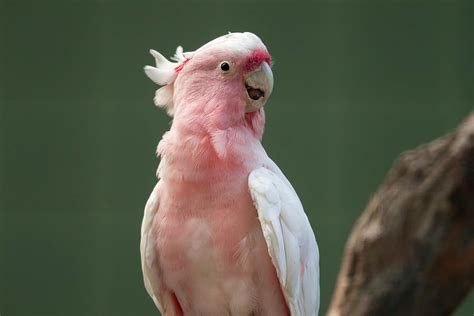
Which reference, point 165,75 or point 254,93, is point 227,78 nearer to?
point 254,93

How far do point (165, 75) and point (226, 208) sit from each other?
51cm

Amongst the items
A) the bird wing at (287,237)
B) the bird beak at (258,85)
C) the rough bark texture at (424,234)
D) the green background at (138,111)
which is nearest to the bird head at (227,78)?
the bird beak at (258,85)

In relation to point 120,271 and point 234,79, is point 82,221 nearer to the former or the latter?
point 120,271

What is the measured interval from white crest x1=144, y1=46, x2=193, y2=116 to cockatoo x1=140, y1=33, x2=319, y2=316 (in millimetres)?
76

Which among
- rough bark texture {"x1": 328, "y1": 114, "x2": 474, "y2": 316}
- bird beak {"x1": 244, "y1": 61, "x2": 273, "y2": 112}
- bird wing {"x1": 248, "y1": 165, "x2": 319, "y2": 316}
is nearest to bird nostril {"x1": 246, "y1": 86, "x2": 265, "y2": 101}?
bird beak {"x1": 244, "y1": 61, "x2": 273, "y2": 112}

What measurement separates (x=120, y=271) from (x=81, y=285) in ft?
0.85

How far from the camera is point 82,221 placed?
5301 mm

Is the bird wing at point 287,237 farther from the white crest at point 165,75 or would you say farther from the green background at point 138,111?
the green background at point 138,111

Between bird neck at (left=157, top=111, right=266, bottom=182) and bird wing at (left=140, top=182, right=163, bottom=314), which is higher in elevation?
bird neck at (left=157, top=111, right=266, bottom=182)

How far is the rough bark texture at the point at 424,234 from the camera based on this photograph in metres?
1.92

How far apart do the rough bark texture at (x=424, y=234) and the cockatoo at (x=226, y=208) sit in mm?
558

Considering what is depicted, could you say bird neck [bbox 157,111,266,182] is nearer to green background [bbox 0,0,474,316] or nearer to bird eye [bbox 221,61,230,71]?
bird eye [bbox 221,61,230,71]

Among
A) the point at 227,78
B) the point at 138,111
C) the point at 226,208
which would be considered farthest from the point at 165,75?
the point at 138,111

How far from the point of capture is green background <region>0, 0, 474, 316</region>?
17.3 feet
